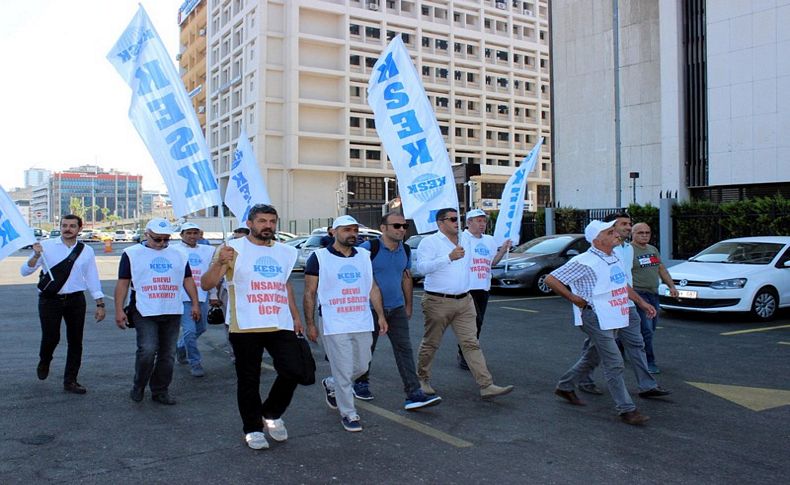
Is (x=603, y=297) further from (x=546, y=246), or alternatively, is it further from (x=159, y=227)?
(x=546, y=246)

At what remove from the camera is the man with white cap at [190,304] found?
756cm

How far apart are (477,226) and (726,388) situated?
3007 mm

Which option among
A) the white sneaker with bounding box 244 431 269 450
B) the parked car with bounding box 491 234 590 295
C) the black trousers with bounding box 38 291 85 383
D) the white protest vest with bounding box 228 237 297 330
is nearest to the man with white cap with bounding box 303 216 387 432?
the white protest vest with bounding box 228 237 297 330

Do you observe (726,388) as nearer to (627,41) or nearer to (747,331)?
(747,331)

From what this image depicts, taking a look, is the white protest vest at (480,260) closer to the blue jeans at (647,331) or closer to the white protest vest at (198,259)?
the blue jeans at (647,331)

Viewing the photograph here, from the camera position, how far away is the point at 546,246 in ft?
56.0

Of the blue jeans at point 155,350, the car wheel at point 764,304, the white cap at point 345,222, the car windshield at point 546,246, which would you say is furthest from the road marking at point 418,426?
the car windshield at point 546,246

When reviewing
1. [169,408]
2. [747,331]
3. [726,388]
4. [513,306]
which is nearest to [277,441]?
[169,408]

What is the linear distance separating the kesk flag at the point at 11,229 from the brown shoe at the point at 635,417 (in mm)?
5795

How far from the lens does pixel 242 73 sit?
63.2m

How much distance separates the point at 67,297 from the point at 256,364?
9.54ft

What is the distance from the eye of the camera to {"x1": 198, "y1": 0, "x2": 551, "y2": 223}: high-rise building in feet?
198

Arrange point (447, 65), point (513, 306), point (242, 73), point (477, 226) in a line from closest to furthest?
point (477, 226) < point (513, 306) < point (242, 73) < point (447, 65)

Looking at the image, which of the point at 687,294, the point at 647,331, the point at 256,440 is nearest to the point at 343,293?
the point at 256,440
